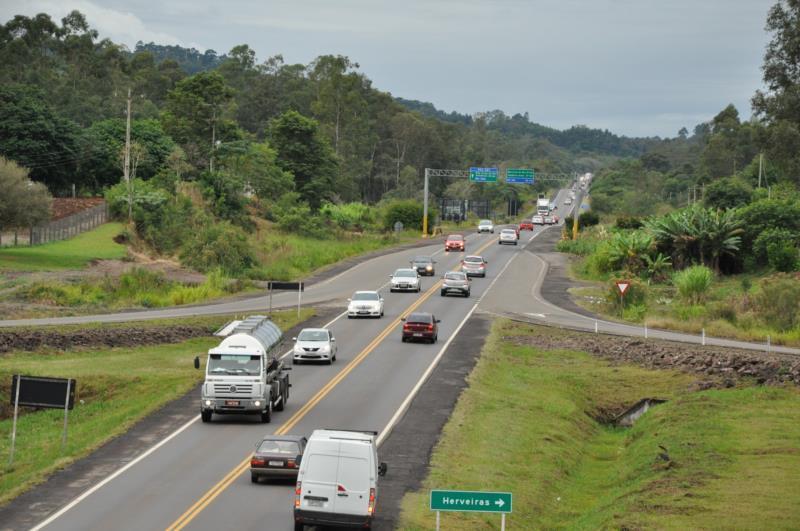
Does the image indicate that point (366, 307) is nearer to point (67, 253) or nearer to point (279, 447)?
point (67, 253)

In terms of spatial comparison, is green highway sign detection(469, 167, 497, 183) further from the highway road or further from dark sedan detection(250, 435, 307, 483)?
dark sedan detection(250, 435, 307, 483)

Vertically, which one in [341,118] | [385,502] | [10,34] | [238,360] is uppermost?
[10,34]

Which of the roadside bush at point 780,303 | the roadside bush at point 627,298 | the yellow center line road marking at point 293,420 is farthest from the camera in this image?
the roadside bush at point 627,298

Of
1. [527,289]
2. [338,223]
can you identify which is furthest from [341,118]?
[527,289]

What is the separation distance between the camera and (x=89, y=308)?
210ft

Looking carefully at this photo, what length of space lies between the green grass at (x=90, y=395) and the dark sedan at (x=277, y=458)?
18.9ft

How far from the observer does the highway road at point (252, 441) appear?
24375mm

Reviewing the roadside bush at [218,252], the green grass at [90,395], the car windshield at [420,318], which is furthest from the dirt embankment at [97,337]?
the roadside bush at [218,252]

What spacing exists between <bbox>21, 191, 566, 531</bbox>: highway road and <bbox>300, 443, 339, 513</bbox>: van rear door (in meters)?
1.36

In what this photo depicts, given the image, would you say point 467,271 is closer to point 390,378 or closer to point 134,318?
point 134,318

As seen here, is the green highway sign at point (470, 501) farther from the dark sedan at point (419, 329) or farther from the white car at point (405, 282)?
the white car at point (405, 282)

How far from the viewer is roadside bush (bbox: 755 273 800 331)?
60.9m

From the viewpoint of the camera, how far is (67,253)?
261ft

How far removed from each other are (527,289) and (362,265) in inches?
679
